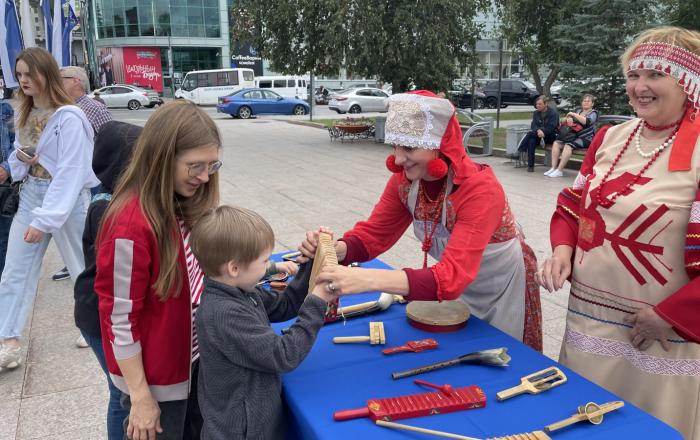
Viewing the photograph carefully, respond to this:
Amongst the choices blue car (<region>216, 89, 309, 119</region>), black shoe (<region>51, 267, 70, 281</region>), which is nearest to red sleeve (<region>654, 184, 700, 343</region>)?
black shoe (<region>51, 267, 70, 281</region>)

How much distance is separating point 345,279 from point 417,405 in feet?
1.44

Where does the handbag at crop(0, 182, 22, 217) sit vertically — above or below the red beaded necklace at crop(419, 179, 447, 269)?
below

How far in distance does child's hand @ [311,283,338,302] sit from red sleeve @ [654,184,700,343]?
Result: 109 centimetres

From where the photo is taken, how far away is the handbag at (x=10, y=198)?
347 centimetres

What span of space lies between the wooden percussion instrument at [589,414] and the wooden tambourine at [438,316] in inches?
24.7

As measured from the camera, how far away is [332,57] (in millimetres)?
13242

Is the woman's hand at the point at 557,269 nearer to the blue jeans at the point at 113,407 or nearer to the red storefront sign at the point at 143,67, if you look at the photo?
the blue jeans at the point at 113,407

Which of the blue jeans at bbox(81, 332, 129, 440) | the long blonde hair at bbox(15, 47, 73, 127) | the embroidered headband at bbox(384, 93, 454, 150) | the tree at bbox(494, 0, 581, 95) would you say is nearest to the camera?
the embroidered headband at bbox(384, 93, 454, 150)

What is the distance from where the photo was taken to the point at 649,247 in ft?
6.08

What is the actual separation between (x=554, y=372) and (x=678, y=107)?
1.01 metres

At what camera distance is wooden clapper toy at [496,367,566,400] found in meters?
1.65

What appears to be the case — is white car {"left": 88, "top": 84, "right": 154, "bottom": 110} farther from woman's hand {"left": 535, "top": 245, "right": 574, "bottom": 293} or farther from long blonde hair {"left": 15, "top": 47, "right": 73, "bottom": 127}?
woman's hand {"left": 535, "top": 245, "right": 574, "bottom": 293}

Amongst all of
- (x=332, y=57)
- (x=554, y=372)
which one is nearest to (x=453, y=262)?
(x=554, y=372)

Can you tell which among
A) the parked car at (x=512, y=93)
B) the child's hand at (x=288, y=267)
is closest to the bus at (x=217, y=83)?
the parked car at (x=512, y=93)
